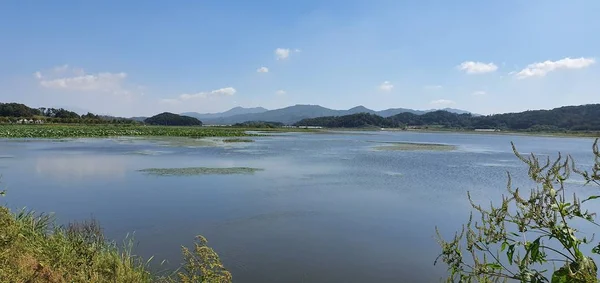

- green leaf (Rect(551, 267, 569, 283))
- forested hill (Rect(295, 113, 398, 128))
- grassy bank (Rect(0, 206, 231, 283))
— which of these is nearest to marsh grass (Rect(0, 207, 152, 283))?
grassy bank (Rect(0, 206, 231, 283))

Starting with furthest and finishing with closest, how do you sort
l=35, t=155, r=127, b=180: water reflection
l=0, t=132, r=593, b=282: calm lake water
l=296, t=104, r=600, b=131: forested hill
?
l=296, t=104, r=600, b=131: forested hill, l=35, t=155, r=127, b=180: water reflection, l=0, t=132, r=593, b=282: calm lake water

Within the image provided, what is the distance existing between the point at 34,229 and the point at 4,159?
69.4 ft

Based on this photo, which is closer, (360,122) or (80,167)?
(80,167)

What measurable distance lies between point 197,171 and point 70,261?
591 inches

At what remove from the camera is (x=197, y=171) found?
21.0 metres

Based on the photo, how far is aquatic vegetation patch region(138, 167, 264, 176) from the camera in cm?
2003

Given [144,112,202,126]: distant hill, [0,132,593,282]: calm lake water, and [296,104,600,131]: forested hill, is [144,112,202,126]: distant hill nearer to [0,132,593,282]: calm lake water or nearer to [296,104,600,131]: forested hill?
[296,104,600,131]: forested hill

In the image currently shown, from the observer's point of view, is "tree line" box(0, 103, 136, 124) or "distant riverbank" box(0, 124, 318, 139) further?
"tree line" box(0, 103, 136, 124)

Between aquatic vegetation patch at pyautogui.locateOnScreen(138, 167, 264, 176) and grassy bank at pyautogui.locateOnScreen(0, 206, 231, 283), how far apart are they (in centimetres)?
1211

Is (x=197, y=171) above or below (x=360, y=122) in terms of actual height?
below

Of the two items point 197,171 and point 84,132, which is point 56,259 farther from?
point 84,132

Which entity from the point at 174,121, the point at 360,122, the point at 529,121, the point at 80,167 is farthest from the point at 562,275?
the point at 174,121

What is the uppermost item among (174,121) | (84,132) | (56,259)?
(174,121)

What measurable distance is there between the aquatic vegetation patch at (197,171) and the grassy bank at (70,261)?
12.1 meters
